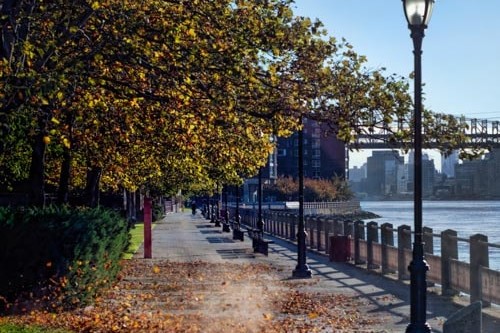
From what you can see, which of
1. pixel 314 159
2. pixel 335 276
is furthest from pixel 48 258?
pixel 314 159

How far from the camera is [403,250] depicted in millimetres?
19578

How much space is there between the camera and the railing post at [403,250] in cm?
1935

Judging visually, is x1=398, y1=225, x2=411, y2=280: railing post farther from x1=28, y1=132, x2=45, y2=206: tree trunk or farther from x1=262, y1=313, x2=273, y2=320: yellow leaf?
x1=28, y1=132, x2=45, y2=206: tree trunk

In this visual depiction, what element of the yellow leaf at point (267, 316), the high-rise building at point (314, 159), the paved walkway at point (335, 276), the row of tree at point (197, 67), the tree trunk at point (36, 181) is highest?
the high-rise building at point (314, 159)

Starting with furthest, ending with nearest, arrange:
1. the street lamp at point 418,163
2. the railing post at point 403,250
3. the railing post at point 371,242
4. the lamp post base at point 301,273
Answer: the railing post at point 371,242
the lamp post base at point 301,273
the railing post at point 403,250
the street lamp at point 418,163

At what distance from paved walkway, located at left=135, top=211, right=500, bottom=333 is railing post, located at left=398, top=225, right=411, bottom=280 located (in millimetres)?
308

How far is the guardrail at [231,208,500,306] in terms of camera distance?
573 inches

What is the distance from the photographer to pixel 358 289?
17859mm

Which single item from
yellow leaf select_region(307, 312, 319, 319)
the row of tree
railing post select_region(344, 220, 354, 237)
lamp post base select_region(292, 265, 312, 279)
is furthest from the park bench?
yellow leaf select_region(307, 312, 319, 319)

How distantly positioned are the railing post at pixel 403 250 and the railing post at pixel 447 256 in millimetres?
2620

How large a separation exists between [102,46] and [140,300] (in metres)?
5.39

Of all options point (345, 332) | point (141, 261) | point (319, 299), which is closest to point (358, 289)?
point (319, 299)

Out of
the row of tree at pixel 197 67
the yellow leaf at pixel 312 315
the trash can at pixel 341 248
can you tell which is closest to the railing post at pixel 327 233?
the trash can at pixel 341 248

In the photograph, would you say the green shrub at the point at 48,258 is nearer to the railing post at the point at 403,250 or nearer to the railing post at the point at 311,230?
the railing post at the point at 403,250
